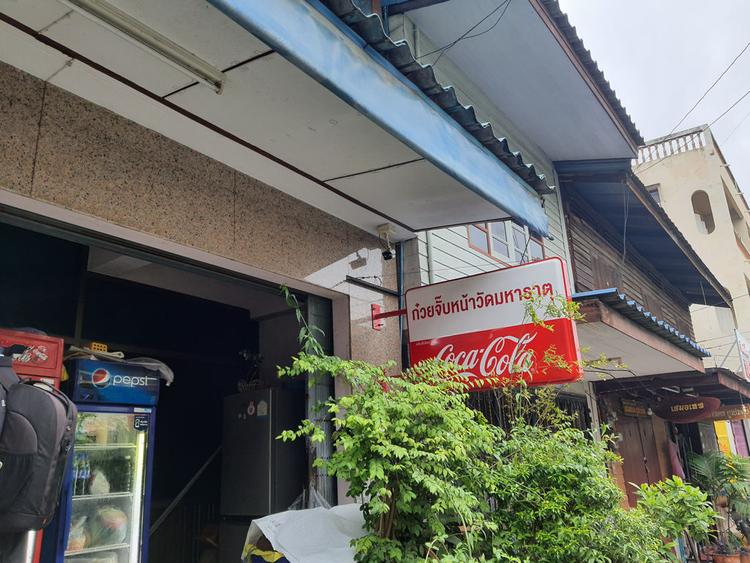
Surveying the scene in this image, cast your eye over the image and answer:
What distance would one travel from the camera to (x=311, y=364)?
9.98 ft

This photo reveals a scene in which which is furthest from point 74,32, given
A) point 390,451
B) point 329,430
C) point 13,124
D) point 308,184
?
point 329,430

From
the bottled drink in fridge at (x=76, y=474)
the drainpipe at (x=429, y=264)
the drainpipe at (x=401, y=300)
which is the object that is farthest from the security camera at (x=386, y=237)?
the bottled drink in fridge at (x=76, y=474)

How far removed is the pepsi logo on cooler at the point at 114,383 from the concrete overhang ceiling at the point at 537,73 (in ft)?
16.1

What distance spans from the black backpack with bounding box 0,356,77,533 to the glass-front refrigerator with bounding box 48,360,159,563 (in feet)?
4.16

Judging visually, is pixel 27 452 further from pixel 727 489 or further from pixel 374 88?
pixel 727 489

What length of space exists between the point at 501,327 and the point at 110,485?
11.2 feet

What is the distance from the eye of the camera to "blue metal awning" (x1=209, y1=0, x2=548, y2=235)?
241cm

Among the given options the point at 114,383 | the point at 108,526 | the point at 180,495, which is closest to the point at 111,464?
the point at 108,526

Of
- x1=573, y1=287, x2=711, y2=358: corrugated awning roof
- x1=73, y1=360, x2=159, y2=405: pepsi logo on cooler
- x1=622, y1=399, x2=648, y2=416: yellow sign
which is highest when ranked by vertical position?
x1=573, y1=287, x2=711, y2=358: corrugated awning roof

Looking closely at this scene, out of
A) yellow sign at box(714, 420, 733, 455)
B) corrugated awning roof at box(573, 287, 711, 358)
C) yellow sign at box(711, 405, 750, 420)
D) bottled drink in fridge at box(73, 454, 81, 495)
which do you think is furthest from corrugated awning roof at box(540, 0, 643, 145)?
yellow sign at box(714, 420, 733, 455)

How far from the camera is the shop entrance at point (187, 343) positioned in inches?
193

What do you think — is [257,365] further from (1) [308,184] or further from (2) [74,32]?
(2) [74,32]

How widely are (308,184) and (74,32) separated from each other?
6.16 ft

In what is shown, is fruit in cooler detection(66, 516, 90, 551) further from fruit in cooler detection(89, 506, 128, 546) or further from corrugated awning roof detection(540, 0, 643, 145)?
corrugated awning roof detection(540, 0, 643, 145)
